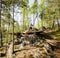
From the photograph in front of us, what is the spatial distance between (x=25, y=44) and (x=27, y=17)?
127 ft

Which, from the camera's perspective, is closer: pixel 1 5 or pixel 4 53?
pixel 4 53

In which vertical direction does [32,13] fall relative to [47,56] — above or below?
above

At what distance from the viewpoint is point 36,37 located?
26188 mm

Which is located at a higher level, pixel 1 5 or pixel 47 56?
pixel 1 5

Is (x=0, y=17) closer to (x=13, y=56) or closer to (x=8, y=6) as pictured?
(x=8, y=6)

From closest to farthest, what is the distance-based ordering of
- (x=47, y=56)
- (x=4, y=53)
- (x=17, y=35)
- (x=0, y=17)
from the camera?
1. (x=47, y=56)
2. (x=4, y=53)
3. (x=0, y=17)
4. (x=17, y=35)

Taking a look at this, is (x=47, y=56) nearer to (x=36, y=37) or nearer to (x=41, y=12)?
(x=36, y=37)

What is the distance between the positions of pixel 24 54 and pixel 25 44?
5.27 meters

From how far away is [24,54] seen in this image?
18359mm

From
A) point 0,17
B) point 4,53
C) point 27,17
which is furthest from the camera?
point 27,17

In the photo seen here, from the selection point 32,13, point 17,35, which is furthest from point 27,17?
point 17,35

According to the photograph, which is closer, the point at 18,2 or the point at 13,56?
the point at 13,56

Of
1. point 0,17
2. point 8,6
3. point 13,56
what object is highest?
point 8,6

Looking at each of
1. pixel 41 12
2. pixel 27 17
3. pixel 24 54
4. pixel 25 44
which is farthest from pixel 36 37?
pixel 27 17
